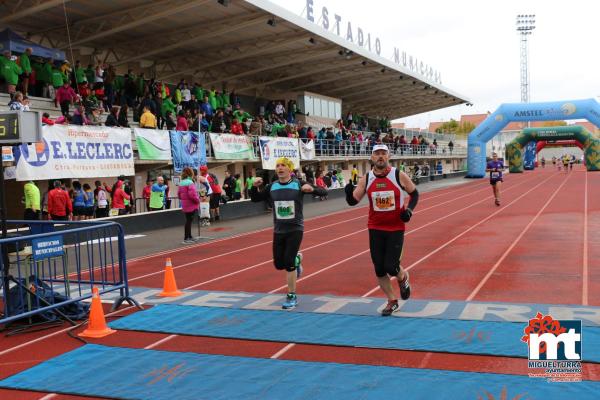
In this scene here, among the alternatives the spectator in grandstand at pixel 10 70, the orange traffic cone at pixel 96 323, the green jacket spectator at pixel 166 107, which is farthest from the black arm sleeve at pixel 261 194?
the green jacket spectator at pixel 166 107

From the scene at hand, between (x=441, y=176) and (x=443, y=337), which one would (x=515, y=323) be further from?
(x=441, y=176)

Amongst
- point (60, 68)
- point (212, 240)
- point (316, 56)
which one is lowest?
point (212, 240)

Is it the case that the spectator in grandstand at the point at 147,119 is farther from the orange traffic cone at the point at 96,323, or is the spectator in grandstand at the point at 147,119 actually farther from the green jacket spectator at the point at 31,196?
the orange traffic cone at the point at 96,323

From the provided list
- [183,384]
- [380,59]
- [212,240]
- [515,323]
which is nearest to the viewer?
[183,384]

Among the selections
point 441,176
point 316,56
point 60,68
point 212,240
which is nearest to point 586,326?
point 212,240

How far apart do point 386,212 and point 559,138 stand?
189 feet

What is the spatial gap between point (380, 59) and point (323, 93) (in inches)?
372

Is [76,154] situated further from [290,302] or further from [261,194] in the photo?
[290,302]

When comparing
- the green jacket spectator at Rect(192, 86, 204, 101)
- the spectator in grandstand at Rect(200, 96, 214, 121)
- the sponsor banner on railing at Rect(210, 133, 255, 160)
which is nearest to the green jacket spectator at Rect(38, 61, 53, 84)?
the sponsor banner on railing at Rect(210, 133, 255, 160)

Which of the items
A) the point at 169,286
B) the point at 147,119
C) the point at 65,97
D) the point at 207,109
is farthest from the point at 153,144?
the point at 169,286

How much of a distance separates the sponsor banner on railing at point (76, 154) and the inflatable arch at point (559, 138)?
159ft

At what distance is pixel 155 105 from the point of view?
69.8 ft

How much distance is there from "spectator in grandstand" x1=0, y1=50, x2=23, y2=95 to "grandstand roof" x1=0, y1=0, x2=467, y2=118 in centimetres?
233

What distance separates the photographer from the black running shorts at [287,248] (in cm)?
729
